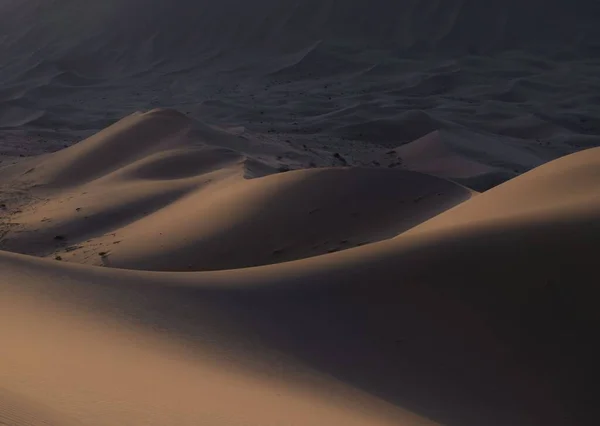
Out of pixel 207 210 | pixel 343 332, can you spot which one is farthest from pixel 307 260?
pixel 207 210

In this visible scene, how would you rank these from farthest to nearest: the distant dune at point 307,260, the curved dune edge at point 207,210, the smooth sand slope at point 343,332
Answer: the curved dune edge at point 207,210 → the distant dune at point 307,260 → the smooth sand slope at point 343,332

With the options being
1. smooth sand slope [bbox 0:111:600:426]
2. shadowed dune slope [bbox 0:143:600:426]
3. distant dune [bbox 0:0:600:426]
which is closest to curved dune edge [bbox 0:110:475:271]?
distant dune [bbox 0:0:600:426]

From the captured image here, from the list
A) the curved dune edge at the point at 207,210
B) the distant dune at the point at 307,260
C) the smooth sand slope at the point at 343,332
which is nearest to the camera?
the smooth sand slope at the point at 343,332

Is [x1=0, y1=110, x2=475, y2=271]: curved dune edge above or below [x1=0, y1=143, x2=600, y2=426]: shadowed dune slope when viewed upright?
below

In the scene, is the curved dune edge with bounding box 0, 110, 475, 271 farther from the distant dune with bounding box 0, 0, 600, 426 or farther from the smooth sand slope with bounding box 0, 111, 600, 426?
the smooth sand slope with bounding box 0, 111, 600, 426

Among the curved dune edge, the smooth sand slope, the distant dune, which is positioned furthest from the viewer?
the curved dune edge

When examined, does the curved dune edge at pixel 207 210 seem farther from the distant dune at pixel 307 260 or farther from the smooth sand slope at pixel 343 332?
the smooth sand slope at pixel 343 332

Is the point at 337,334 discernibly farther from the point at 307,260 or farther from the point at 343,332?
the point at 307,260

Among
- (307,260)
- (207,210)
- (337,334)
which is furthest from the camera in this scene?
(207,210)

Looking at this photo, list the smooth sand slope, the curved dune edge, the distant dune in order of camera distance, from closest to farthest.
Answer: the smooth sand slope → the distant dune → the curved dune edge

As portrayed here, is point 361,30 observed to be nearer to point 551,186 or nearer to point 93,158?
point 93,158

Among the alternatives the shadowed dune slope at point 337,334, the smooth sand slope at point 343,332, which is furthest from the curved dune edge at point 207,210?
the shadowed dune slope at point 337,334
